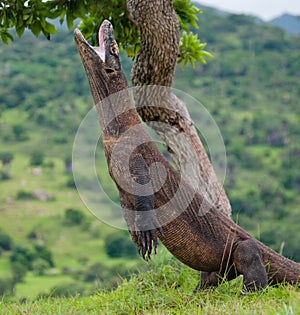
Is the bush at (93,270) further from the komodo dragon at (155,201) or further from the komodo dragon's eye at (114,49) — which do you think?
the komodo dragon's eye at (114,49)

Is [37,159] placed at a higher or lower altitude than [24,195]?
higher

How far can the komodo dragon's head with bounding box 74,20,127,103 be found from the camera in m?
4.28

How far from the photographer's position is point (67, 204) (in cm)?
3853

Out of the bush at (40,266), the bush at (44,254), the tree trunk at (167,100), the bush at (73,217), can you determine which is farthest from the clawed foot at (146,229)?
the bush at (73,217)

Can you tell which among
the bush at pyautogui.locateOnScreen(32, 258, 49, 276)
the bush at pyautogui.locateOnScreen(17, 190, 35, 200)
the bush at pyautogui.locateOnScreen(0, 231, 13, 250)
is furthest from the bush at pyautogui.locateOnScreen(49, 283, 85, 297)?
the bush at pyautogui.locateOnScreen(17, 190, 35, 200)

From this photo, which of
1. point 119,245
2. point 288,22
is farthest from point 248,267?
point 288,22

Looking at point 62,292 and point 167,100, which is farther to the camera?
point 62,292

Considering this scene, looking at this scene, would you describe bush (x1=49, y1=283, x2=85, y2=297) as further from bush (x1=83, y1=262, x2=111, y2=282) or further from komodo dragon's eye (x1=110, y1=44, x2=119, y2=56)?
bush (x1=83, y1=262, x2=111, y2=282)

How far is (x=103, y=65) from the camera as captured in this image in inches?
168

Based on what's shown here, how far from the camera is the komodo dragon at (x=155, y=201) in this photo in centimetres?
405

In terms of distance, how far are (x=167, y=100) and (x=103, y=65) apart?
129cm

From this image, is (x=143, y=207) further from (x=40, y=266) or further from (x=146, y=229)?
(x=40, y=266)

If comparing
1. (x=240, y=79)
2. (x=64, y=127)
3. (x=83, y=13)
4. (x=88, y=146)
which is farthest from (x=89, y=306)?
(x=240, y=79)

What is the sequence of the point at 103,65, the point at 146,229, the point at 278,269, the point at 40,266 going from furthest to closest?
the point at 40,266 → the point at 278,269 → the point at 103,65 → the point at 146,229
